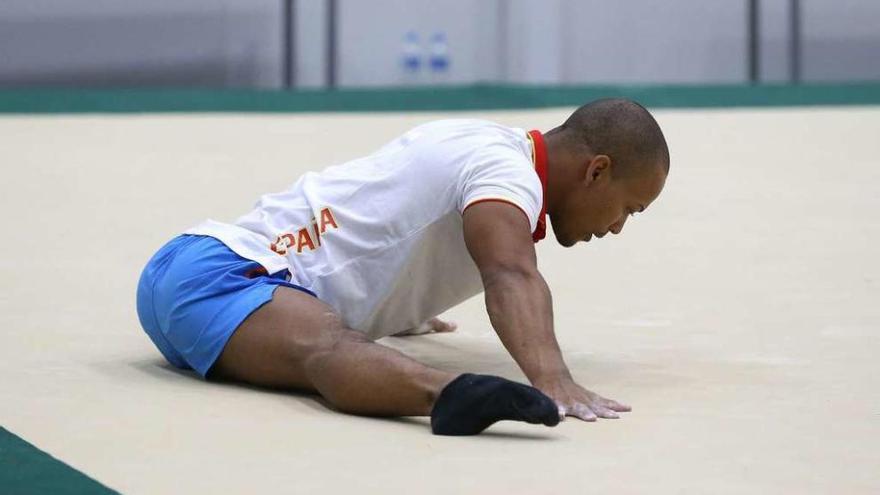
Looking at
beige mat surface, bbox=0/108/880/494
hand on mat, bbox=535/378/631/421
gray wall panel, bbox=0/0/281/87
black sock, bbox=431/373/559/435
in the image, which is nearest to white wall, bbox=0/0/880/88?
gray wall panel, bbox=0/0/281/87

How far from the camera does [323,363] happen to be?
2852 millimetres

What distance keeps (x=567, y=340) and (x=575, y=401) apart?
0.89m

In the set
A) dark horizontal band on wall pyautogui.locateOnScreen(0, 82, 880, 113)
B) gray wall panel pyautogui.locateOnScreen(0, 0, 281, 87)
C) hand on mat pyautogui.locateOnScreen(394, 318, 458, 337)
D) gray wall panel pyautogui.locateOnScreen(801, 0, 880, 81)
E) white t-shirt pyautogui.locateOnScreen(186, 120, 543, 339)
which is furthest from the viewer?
gray wall panel pyautogui.locateOnScreen(801, 0, 880, 81)

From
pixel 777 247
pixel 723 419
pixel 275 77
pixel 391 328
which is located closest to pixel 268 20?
pixel 275 77

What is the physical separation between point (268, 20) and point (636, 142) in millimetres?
7446

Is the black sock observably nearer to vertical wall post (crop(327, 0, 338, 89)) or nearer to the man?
the man

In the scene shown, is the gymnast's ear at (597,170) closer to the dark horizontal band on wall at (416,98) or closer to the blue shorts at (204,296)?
the blue shorts at (204,296)

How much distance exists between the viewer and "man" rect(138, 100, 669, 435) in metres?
2.80

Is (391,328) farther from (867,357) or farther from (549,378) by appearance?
(867,357)

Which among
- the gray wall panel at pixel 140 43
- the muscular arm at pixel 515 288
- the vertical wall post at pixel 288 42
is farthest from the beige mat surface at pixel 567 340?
the vertical wall post at pixel 288 42

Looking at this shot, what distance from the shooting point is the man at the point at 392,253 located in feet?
9.19

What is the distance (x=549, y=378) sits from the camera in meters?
2.72

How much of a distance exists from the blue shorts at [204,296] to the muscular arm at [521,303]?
16.9 inches

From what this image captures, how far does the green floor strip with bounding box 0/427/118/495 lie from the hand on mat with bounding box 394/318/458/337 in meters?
1.32
